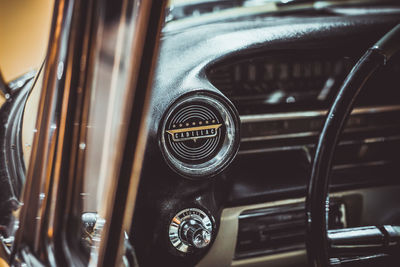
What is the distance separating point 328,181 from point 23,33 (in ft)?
2.76

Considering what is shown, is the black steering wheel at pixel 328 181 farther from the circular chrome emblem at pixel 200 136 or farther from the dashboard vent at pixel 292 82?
the dashboard vent at pixel 292 82

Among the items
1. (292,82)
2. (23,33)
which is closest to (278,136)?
(292,82)

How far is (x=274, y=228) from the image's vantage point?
1482mm

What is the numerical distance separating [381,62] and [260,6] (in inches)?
35.3

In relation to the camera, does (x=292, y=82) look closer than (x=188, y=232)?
No

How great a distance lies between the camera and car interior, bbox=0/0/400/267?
80 centimetres

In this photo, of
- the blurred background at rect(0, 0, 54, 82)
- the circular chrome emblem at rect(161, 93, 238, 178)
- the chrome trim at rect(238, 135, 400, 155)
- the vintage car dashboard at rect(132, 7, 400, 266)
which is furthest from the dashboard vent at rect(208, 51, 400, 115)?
the blurred background at rect(0, 0, 54, 82)

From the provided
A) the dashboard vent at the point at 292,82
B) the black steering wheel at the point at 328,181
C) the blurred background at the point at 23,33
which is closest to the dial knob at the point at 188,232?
the black steering wheel at the point at 328,181

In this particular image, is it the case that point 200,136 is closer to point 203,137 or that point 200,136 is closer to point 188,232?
point 203,137

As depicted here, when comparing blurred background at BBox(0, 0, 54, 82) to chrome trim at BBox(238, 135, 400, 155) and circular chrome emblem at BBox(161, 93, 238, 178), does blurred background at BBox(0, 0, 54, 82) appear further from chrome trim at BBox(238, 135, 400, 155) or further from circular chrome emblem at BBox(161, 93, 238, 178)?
chrome trim at BBox(238, 135, 400, 155)

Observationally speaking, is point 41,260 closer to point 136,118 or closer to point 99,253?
point 99,253

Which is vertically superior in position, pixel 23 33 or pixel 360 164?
pixel 23 33

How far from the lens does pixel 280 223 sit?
1487 millimetres

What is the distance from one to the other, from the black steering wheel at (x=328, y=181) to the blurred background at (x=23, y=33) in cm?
69
